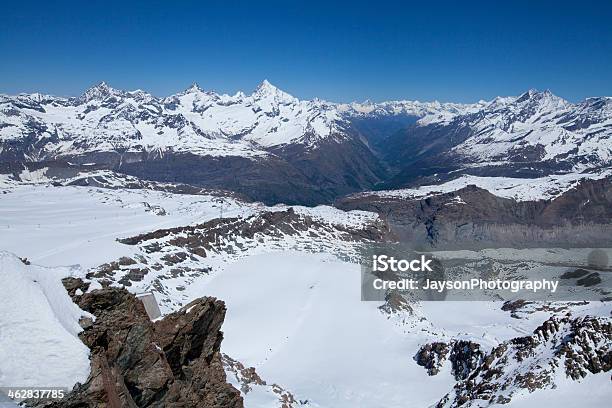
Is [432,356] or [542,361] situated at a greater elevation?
[542,361]

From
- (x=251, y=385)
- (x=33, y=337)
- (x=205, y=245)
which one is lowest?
(x=251, y=385)

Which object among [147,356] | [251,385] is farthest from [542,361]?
[147,356]

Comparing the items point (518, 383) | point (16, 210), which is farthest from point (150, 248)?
point (518, 383)

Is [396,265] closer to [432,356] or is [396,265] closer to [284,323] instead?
[284,323]

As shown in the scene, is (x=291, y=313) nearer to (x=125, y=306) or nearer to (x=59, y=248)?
(x=59, y=248)

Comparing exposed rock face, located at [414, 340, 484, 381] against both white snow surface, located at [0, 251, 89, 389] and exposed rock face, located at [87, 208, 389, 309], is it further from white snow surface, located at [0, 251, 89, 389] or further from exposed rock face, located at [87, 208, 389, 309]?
white snow surface, located at [0, 251, 89, 389]

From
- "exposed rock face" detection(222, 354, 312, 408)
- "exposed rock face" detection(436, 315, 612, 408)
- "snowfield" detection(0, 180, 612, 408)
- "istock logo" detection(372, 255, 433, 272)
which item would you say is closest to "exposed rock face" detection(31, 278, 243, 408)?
"snowfield" detection(0, 180, 612, 408)

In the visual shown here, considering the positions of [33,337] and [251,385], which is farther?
[251,385]
